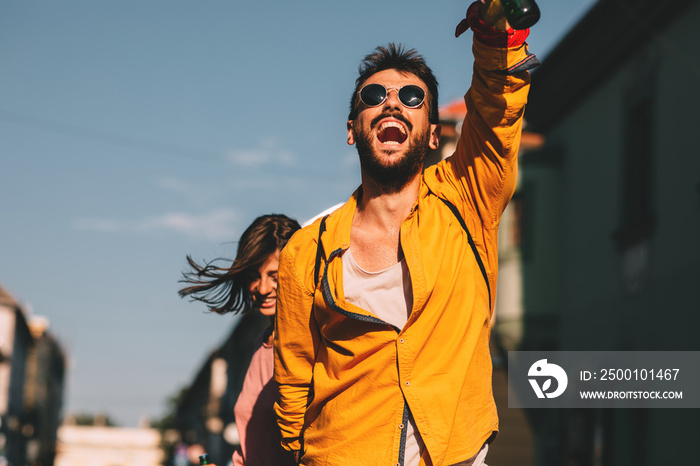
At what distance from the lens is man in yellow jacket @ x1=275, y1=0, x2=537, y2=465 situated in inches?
109

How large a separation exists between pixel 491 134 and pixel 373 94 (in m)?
0.49

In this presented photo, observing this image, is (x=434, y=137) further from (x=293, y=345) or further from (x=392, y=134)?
(x=293, y=345)

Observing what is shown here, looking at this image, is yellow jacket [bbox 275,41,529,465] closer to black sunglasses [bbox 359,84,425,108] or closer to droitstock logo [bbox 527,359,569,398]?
black sunglasses [bbox 359,84,425,108]

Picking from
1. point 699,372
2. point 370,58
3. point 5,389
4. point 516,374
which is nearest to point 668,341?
point 699,372

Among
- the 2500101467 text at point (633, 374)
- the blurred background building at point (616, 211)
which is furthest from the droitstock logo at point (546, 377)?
the blurred background building at point (616, 211)

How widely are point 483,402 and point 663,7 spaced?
12.6 m

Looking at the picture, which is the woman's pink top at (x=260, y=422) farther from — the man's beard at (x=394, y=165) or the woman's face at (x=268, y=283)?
the man's beard at (x=394, y=165)

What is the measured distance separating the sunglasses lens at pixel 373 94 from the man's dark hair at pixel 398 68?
0.08 m

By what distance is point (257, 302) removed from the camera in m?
4.29

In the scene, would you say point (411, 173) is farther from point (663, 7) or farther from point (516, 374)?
point (516, 374)

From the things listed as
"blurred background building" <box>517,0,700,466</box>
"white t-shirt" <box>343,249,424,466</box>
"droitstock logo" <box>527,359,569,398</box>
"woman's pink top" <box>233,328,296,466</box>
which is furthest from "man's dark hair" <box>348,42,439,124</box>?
"droitstock logo" <box>527,359,569,398</box>

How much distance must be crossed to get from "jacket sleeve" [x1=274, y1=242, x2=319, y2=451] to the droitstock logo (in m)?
12.6

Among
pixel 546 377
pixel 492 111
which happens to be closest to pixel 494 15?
pixel 492 111

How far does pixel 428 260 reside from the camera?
2857 millimetres
